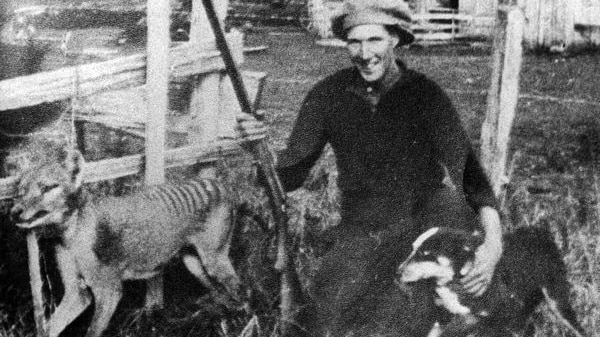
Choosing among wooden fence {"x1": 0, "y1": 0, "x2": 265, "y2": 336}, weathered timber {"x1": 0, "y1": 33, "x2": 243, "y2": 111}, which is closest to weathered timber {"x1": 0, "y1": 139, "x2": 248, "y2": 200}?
wooden fence {"x1": 0, "y1": 0, "x2": 265, "y2": 336}

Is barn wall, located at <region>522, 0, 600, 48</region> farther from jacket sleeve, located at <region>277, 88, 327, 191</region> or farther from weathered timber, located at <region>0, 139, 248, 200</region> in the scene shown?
jacket sleeve, located at <region>277, 88, 327, 191</region>

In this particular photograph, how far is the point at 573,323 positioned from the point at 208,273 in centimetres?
199

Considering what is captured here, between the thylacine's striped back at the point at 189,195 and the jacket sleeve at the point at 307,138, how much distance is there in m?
0.58

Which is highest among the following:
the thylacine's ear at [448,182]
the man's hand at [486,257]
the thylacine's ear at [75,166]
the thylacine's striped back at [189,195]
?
the thylacine's ear at [75,166]

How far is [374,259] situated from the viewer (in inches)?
128

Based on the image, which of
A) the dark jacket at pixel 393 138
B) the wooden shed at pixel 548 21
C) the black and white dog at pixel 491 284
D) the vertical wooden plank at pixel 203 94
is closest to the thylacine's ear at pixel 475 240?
the black and white dog at pixel 491 284

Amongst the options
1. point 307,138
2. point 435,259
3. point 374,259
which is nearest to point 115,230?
point 307,138

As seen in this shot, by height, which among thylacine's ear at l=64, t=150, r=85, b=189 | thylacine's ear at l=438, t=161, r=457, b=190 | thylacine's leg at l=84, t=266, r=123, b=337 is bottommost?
thylacine's leg at l=84, t=266, r=123, b=337

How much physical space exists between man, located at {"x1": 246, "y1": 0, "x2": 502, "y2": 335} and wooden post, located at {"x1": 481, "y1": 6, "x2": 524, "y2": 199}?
1.16 metres

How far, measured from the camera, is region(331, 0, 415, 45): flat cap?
3.14m

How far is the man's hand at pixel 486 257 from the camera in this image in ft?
10.5

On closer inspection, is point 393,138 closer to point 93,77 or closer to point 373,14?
point 373,14

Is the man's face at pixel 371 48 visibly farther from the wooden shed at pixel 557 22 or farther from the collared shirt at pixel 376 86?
the wooden shed at pixel 557 22

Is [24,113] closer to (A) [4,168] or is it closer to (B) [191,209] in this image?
(A) [4,168]
